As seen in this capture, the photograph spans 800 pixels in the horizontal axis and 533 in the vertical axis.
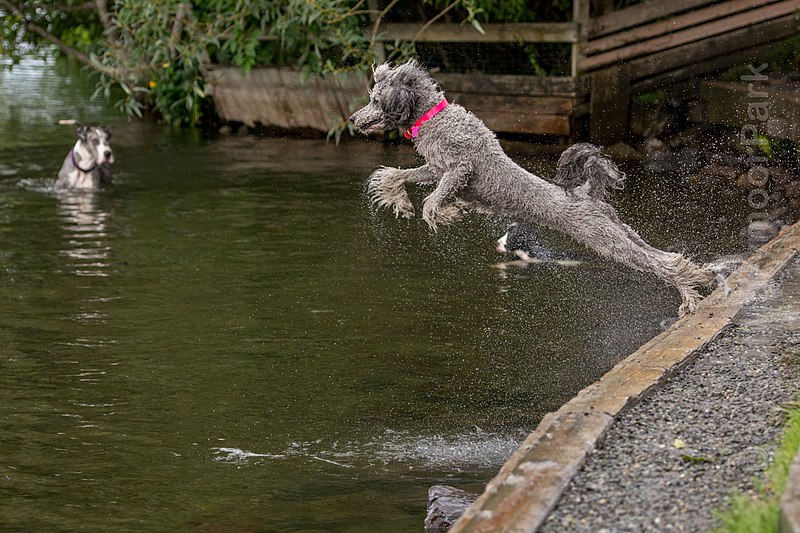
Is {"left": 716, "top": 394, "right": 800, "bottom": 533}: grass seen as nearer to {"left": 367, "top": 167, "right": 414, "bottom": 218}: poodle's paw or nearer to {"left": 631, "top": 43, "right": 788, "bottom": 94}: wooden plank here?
{"left": 367, "top": 167, "right": 414, "bottom": 218}: poodle's paw

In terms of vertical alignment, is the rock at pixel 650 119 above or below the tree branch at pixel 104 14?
below

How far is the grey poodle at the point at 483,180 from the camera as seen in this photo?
257 inches

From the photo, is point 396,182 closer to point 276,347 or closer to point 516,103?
point 276,347

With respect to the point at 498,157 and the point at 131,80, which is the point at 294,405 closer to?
the point at 498,157

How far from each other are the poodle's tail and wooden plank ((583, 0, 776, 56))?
8.39 m

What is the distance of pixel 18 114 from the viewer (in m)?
18.9

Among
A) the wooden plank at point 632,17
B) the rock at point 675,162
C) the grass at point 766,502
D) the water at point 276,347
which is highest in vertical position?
the wooden plank at point 632,17

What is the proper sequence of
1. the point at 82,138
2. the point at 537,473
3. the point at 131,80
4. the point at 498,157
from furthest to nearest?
the point at 131,80 < the point at 82,138 < the point at 498,157 < the point at 537,473

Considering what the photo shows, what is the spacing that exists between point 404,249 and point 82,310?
3.03m

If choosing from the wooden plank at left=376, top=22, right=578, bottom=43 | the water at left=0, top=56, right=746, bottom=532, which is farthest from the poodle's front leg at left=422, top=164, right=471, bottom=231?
the wooden plank at left=376, top=22, right=578, bottom=43

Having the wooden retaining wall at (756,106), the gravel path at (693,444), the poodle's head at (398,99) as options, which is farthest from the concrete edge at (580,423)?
the wooden retaining wall at (756,106)

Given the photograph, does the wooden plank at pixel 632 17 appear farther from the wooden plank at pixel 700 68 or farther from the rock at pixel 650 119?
the rock at pixel 650 119

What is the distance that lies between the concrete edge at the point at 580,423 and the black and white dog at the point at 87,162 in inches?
320

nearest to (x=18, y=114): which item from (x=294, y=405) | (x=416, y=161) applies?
(x=416, y=161)
